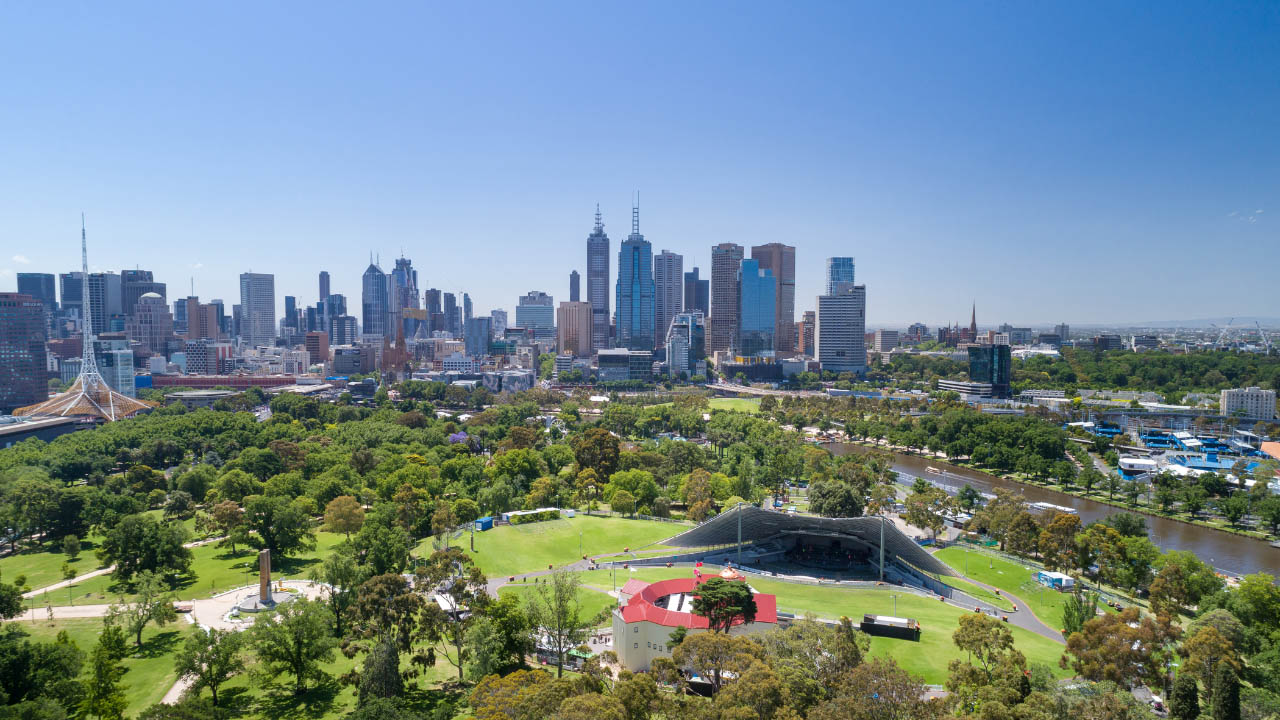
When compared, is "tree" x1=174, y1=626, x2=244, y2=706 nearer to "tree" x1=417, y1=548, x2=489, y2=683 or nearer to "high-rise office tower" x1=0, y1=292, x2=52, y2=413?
"tree" x1=417, y1=548, x2=489, y2=683

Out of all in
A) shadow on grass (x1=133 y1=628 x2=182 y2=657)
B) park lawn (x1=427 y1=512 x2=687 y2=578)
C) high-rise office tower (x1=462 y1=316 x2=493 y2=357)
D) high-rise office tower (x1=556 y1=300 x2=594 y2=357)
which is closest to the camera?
shadow on grass (x1=133 y1=628 x2=182 y2=657)

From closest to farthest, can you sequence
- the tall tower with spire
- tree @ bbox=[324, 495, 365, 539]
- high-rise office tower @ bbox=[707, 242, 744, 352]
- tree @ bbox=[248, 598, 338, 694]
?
tree @ bbox=[248, 598, 338, 694] → tree @ bbox=[324, 495, 365, 539] → the tall tower with spire → high-rise office tower @ bbox=[707, 242, 744, 352]

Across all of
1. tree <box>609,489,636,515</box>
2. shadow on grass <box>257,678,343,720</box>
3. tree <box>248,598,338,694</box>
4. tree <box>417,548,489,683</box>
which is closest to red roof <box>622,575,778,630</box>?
tree <box>417,548,489,683</box>

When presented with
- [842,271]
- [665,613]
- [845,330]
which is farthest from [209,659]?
[842,271]

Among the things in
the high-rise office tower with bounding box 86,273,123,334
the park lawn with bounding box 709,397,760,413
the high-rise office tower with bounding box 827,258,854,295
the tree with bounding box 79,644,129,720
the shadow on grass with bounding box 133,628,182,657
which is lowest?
the shadow on grass with bounding box 133,628,182,657

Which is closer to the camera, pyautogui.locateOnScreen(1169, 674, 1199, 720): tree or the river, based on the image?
pyautogui.locateOnScreen(1169, 674, 1199, 720): tree

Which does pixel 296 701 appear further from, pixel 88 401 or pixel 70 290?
pixel 70 290
